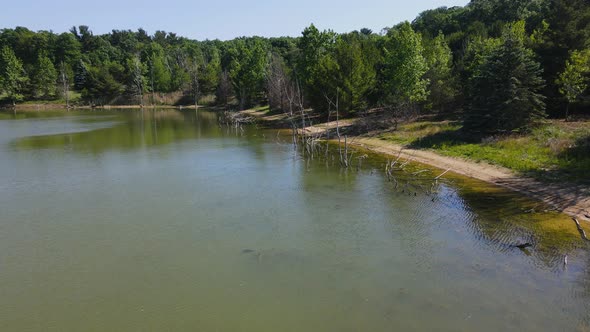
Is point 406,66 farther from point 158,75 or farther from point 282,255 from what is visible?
point 158,75

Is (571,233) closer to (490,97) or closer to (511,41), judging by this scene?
(490,97)

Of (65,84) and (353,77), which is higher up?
(65,84)

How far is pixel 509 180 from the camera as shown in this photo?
66.9 feet

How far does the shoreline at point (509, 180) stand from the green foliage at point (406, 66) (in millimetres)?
5305

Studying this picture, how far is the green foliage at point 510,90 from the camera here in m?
25.0

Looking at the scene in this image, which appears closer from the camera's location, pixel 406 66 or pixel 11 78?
pixel 406 66

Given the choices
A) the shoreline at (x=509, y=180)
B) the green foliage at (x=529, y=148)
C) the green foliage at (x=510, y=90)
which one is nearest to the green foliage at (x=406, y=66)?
the green foliage at (x=529, y=148)

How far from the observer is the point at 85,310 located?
10.3 m

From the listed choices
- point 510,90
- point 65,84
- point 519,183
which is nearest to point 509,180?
point 519,183

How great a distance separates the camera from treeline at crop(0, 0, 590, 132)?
2606cm

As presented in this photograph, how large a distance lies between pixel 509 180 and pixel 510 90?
726 cm

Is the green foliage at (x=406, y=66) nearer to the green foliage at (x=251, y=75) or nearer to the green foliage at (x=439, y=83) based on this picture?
the green foliage at (x=439, y=83)

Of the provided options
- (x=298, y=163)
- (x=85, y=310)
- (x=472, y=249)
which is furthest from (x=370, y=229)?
(x=298, y=163)

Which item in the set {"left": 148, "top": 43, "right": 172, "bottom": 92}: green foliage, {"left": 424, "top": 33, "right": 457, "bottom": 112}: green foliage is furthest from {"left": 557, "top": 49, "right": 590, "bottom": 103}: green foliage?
{"left": 148, "top": 43, "right": 172, "bottom": 92}: green foliage
